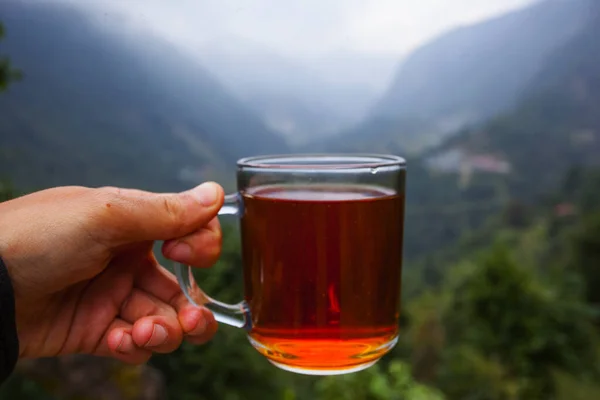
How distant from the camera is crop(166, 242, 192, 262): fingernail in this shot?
712 millimetres

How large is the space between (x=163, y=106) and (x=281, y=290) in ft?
4.50

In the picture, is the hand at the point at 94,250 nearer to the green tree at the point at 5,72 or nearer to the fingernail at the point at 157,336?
the fingernail at the point at 157,336

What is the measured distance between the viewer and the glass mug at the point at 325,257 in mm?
618

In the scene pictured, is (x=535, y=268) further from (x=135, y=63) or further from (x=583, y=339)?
(x=135, y=63)

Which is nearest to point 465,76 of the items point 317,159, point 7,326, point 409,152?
point 409,152

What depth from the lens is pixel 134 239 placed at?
2.38 ft

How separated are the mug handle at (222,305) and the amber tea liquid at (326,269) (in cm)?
5

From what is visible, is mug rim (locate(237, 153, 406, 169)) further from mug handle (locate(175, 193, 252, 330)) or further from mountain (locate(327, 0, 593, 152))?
mountain (locate(327, 0, 593, 152))

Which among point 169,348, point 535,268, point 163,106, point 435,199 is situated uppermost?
point 163,106

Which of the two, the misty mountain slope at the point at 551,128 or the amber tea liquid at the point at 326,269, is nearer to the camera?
the amber tea liquid at the point at 326,269

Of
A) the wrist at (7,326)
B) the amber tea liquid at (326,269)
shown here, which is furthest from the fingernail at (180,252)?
the wrist at (7,326)

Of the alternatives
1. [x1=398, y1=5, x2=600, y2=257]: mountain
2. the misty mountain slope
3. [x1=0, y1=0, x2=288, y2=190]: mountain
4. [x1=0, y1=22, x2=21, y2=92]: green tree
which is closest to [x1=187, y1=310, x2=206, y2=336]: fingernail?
[x1=0, y1=0, x2=288, y2=190]: mountain

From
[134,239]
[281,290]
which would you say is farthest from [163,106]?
[281,290]

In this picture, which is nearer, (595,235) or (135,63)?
(135,63)
